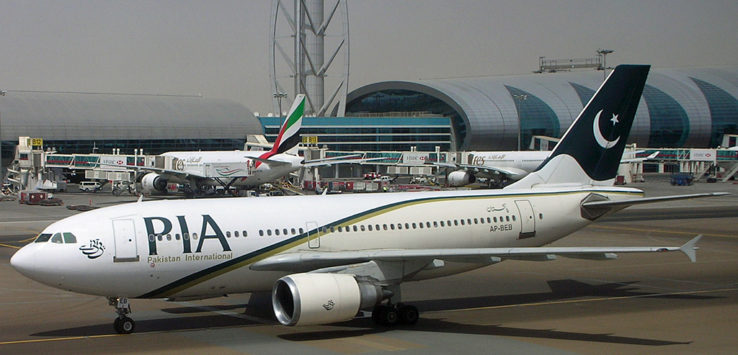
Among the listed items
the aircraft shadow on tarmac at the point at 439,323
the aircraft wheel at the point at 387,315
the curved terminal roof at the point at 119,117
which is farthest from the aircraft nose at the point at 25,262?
the curved terminal roof at the point at 119,117

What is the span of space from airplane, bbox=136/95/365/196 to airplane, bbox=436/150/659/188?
1894 cm

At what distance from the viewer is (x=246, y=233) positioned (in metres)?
25.5

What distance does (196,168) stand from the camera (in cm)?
9325

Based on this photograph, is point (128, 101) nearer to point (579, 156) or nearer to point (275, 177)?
point (275, 177)

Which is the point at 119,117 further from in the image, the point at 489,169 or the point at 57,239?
the point at 57,239

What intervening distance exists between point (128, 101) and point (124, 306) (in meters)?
139

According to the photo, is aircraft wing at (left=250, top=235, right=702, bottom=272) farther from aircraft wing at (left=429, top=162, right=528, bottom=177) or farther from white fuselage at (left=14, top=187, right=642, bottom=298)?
aircraft wing at (left=429, top=162, right=528, bottom=177)

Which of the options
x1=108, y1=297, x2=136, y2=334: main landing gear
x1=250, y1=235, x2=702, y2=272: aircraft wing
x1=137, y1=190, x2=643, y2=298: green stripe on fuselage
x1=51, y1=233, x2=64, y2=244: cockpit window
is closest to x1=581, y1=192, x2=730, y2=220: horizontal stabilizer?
x1=137, y1=190, x2=643, y2=298: green stripe on fuselage

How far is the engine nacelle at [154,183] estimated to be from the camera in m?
90.3

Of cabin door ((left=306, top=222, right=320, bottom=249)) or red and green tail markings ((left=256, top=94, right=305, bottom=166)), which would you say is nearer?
cabin door ((left=306, top=222, right=320, bottom=249))

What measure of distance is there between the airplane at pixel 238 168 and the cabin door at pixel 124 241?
64.8 metres

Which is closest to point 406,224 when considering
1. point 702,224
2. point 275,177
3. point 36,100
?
point 702,224

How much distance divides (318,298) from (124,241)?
567 centimetres

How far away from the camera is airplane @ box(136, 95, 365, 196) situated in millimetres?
90188
